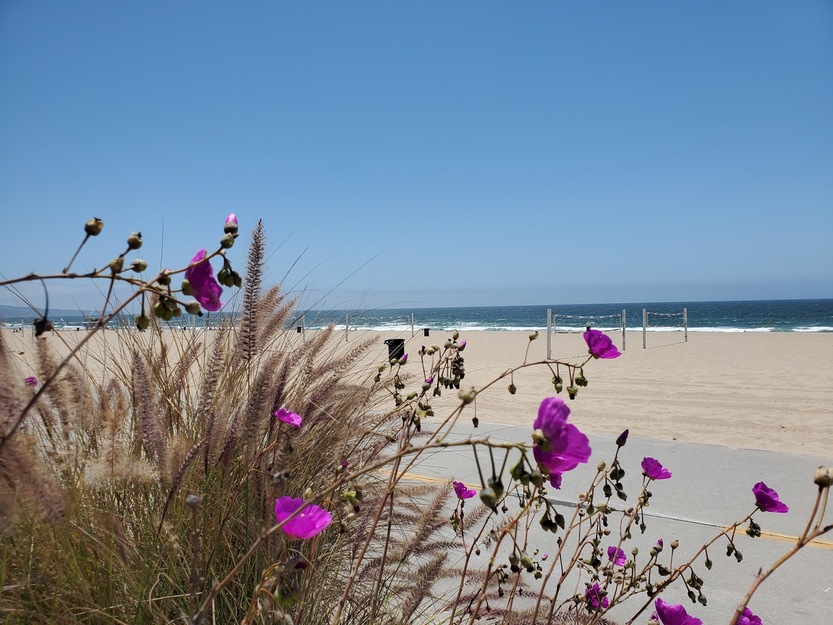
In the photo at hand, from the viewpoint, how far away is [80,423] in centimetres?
151

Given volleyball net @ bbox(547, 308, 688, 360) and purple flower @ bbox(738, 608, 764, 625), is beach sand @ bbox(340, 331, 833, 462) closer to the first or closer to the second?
volleyball net @ bbox(547, 308, 688, 360)

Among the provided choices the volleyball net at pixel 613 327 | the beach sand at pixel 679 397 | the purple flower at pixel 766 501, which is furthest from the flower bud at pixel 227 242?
the volleyball net at pixel 613 327

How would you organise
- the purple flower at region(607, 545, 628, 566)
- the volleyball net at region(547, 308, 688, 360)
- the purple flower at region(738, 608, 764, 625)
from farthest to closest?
the volleyball net at region(547, 308, 688, 360)
the purple flower at region(607, 545, 628, 566)
the purple flower at region(738, 608, 764, 625)

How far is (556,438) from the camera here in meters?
0.75

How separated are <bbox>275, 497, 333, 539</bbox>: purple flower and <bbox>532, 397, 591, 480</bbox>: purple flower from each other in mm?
298

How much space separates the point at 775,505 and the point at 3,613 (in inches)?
67.2

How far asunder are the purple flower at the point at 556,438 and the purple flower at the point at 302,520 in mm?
298

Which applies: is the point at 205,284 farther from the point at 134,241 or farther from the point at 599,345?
the point at 599,345

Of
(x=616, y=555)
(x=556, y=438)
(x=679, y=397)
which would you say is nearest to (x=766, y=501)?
(x=616, y=555)

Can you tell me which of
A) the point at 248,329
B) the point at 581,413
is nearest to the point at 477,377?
the point at 581,413

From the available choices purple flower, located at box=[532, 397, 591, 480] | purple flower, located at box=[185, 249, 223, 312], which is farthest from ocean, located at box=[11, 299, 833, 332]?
purple flower, located at box=[532, 397, 591, 480]

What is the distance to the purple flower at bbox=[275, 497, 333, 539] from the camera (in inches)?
29.5

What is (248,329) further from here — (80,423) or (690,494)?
(690,494)

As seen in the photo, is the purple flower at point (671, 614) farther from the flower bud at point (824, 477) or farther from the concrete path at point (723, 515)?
the concrete path at point (723, 515)
